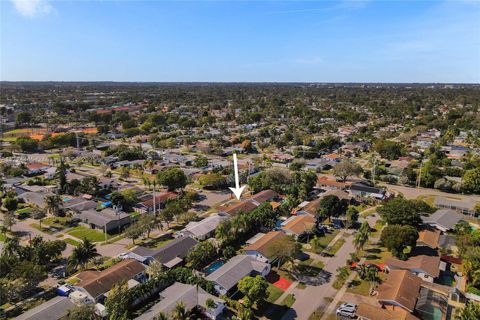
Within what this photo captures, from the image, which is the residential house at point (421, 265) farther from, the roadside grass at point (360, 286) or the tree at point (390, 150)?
the tree at point (390, 150)

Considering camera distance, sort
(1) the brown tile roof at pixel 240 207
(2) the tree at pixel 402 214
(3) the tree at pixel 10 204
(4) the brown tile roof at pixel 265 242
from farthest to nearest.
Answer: (3) the tree at pixel 10 204
(1) the brown tile roof at pixel 240 207
(2) the tree at pixel 402 214
(4) the brown tile roof at pixel 265 242

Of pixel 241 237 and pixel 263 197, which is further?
pixel 263 197

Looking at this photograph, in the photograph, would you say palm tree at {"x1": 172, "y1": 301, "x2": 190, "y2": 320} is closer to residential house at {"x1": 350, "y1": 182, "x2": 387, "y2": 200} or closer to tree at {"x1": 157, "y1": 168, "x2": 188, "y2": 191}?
tree at {"x1": 157, "y1": 168, "x2": 188, "y2": 191}

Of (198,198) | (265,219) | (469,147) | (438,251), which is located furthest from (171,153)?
(469,147)

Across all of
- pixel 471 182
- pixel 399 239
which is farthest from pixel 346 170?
pixel 399 239

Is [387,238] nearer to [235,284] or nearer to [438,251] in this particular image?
[438,251]

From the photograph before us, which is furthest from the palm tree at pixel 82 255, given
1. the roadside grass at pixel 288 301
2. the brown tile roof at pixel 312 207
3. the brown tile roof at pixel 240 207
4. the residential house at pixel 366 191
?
the residential house at pixel 366 191

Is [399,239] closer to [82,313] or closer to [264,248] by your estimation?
[264,248]
